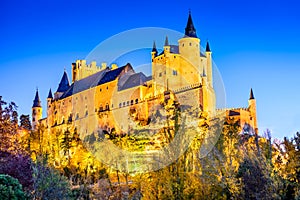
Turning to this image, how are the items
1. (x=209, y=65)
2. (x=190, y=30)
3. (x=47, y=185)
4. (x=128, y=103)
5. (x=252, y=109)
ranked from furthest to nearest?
1. (x=190, y=30)
2. (x=209, y=65)
3. (x=128, y=103)
4. (x=252, y=109)
5. (x=47, y=185)

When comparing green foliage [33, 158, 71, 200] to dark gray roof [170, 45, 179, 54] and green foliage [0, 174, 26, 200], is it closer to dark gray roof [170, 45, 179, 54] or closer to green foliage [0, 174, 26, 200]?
green foliage [0, 174, 26, 200]

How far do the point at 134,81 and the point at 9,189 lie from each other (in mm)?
47325

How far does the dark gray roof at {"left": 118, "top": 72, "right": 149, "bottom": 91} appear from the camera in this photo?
60750 millimetres

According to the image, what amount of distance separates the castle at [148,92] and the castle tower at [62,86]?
5.36 metres

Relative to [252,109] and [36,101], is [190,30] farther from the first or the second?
[36,101]

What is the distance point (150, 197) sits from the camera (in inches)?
682

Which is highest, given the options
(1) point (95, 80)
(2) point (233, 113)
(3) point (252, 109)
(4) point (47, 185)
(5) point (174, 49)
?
(5) point (174, 49)

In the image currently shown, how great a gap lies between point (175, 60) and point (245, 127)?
11904mm

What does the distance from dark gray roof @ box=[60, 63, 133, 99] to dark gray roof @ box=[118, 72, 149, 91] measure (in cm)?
215

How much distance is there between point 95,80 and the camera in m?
69.6

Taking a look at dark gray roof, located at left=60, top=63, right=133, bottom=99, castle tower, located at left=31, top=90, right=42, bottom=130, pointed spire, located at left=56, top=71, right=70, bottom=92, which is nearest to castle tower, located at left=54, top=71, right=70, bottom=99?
pointed spire, located at left=56, top=71, right=70, bottom=92

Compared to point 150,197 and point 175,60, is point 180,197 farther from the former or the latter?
point 175,60

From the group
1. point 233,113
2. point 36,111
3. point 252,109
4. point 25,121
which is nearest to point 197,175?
point 233,113

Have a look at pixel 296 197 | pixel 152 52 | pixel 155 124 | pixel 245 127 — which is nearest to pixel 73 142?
pixel 155 124
